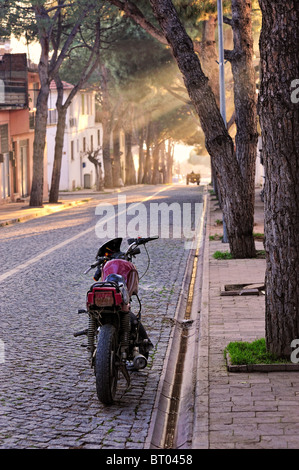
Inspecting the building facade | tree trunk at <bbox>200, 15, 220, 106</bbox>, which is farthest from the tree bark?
tree trunk at <bbox>200, 15, 220, 106</bbox>

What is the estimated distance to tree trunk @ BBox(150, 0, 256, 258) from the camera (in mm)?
13781

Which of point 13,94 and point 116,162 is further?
point 116,162

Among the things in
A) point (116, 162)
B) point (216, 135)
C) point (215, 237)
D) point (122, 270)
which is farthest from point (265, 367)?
point (116, 162)

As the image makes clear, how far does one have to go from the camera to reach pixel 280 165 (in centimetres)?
708

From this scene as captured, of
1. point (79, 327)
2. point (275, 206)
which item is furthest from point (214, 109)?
point (275, 206)

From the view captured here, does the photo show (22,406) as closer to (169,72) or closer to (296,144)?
(296,144)

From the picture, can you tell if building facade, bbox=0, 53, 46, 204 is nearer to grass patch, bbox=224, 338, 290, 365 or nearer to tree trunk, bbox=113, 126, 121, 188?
tree trunk, bbox=113, 126, 121, 188

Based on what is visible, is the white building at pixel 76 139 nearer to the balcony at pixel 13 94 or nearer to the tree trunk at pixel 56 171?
the tree trunk at pixel 56 171

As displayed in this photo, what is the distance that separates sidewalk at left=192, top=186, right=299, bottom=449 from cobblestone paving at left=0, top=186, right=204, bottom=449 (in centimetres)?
43

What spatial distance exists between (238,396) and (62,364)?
1976mm

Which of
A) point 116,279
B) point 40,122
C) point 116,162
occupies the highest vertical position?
point 40,122

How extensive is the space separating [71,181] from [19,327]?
54.8 m

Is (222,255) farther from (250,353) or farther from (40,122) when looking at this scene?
(40,122)

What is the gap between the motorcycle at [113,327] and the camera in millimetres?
6094
